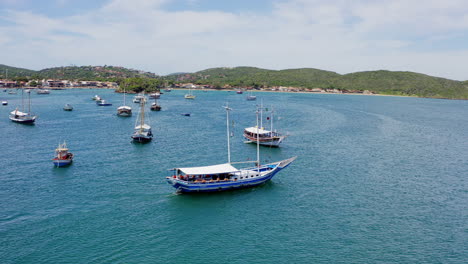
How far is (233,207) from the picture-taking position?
4353 cm

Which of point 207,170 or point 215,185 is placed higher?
point 207,170

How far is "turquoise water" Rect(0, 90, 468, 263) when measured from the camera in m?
33.4

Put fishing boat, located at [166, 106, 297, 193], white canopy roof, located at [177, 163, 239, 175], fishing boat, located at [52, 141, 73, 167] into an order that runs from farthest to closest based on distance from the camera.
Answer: fishing boat, located at [52, 141, 73, 167], white canopy roof, located at [177, 163, 239, 175], fishing boat, located at [166, 106, 297, 193]

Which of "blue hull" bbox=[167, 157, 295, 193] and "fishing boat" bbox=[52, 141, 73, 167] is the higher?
"fishing boat" bbox=[52, 141, 73, 167]

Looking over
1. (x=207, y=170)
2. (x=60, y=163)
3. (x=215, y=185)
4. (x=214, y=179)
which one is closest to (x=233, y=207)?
(x=215, y=185)

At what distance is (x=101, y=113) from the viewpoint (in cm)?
12962

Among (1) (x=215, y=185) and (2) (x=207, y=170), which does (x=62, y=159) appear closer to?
(2) (x=207, y=170)

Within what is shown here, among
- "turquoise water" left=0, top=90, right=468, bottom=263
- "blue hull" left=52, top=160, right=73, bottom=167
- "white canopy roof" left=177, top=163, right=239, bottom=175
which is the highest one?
"white canopy roof" left=177, top=163, right=239, bottom=175

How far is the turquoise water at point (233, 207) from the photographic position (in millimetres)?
33406

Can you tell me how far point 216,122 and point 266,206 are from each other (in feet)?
233

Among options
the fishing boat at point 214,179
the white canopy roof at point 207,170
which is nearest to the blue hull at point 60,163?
the fishing boat at point 214,179

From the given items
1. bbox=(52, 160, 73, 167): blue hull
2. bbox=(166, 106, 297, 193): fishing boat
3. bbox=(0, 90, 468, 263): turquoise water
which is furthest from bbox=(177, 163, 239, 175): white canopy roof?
bbox=(52, 160, 73, 167): blue hull

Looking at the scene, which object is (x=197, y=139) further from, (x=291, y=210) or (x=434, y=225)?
(x=434, y=225)

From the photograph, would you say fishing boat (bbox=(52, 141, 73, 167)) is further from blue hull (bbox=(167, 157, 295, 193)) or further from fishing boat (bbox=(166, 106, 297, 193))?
blue hull (bbox=(167, 157, 295, 193))
